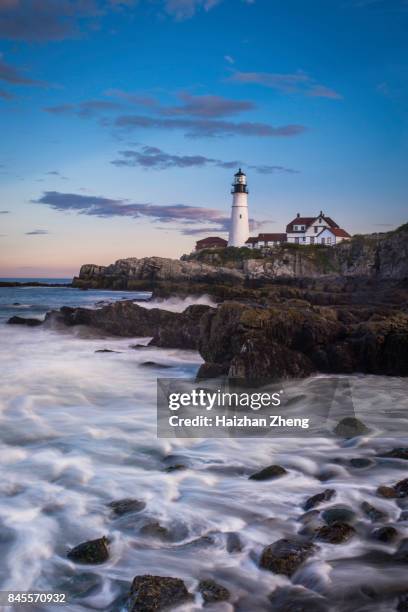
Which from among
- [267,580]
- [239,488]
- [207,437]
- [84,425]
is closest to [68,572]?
[267,580]

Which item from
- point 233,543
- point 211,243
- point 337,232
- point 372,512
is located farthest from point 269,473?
point 211,243

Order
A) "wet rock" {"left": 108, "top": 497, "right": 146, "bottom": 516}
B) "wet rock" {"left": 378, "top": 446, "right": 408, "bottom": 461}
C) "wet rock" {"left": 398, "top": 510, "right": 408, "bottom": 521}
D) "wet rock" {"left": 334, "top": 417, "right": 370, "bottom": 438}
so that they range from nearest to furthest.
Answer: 1. "wet rock" {"left": 398, "top": 510, "right": 408, "bottom": 521}
2. "wet rock" {"left": 108, "top": 497, "right": 146, "bottom": 516}
3. "wet rock" {"left": 378, "top": 446, "right": 408, "bottom": 461}
4. "wet rock" {"left": 334, "top": 417, "right": 370, "bottom": 438}

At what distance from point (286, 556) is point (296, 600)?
39 centimetres

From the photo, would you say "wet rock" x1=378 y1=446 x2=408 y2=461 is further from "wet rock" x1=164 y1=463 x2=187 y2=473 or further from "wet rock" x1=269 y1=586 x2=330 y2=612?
"wet rock" x1=269 y1=586 x2=330 y2=612

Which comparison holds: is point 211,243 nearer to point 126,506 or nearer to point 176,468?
point 176,468

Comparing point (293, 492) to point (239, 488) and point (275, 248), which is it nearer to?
point (239, 488)

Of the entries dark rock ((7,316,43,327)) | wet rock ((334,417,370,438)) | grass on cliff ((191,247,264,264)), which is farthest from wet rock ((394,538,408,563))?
grass on cliff ((191,247,264,264))

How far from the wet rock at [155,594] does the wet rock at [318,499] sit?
164 cm

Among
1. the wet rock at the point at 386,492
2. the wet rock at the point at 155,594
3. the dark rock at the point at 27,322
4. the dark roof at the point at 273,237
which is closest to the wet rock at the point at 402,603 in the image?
the wet rock at the point at 155,594

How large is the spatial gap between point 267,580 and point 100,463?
3.10m

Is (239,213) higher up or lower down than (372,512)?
higher up

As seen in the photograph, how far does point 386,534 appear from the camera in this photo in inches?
158

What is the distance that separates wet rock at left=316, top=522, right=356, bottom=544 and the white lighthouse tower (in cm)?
6686

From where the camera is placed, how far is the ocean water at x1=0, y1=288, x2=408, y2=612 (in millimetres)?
3520
